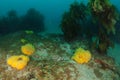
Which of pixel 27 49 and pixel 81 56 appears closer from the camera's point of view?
pixel 81 56

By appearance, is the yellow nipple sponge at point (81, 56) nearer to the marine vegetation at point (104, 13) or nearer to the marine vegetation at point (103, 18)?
the marine vegetation at point (103, 18)

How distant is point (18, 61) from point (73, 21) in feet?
10.0

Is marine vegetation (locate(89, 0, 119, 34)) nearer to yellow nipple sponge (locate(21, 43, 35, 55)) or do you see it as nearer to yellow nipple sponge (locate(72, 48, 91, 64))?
yellow nipple sponge (locate(72, 48, 91, 64))

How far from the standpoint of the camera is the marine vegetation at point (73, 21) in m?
8.41

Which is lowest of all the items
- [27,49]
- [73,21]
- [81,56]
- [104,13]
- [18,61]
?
[81,56]

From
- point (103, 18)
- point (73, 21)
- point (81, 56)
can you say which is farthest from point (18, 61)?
point (103, 18)

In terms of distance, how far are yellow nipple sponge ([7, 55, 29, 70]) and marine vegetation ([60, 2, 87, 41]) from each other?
2.51 metres

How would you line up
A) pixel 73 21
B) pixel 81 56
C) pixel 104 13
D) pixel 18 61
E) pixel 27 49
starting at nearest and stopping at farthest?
1. pixel 18 61
2. pixel 81 56
3. pixel 27 49
4. pixel 104 13
5. pixel 73 21

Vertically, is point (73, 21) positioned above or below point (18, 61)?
above

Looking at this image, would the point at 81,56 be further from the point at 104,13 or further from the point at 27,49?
the point at 104,13

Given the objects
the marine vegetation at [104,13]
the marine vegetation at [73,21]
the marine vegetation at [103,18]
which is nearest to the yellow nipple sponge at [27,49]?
the marine vegetation at [73,21]

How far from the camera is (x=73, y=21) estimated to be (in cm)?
846

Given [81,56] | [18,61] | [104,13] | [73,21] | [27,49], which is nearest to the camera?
[18,61]

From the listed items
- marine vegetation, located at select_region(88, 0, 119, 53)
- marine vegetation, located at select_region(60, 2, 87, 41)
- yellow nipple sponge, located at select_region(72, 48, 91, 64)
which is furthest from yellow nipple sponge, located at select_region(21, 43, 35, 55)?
marine vegetation, located at select_region(88, 0, 119, 53)
